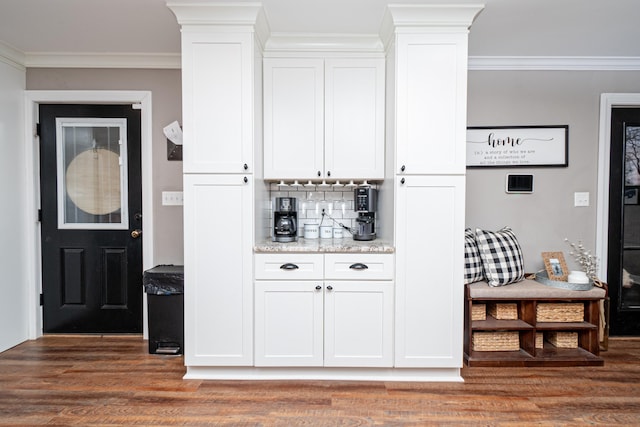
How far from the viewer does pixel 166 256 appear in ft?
10.6

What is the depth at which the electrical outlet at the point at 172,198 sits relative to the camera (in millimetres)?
3184

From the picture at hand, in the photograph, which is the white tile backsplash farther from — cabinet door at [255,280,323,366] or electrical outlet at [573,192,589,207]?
electrical outlet at [573,192,589,207]

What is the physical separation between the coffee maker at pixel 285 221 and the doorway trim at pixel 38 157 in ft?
3.86

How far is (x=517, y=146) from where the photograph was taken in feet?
10.4

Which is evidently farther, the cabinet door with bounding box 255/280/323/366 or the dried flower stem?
the dried flower stem

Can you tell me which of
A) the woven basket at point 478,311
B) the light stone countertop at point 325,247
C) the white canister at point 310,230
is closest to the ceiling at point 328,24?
the white canister at point 310,230

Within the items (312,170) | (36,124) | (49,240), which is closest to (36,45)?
(36,124)

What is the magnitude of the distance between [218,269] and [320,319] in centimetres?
73

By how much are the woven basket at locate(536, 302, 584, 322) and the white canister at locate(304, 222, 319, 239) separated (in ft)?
5.59

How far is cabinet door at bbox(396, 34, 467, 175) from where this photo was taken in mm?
A: 2398

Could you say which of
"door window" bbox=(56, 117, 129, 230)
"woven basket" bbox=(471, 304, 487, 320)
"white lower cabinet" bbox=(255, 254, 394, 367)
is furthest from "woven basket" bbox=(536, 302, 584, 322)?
"door window" bbox=(56, 117, 129, 230)

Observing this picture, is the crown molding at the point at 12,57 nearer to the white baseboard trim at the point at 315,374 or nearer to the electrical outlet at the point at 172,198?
the electrical outlet at the point at 172,198

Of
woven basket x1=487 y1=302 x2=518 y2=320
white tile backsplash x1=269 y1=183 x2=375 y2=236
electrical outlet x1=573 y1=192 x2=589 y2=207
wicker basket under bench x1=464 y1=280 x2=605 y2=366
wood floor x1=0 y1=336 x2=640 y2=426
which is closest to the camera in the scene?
wood floor x1=0 y1=336 x2=640 y2=426

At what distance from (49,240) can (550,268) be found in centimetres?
405
